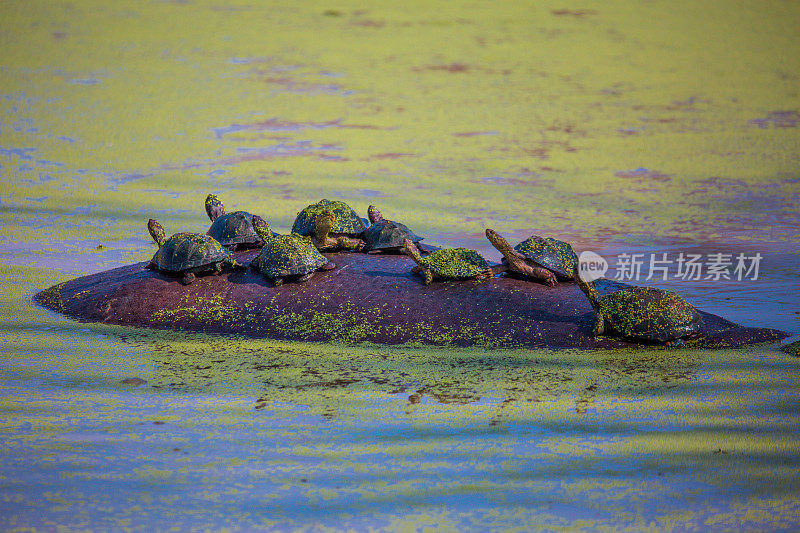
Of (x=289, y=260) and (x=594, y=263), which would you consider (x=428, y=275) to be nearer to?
(x=289, y=260)

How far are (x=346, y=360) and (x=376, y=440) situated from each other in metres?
1.14

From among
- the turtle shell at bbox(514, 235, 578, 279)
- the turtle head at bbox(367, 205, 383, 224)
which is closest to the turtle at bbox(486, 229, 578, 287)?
the turtle shell at bbox(514, 235, 578, 279)

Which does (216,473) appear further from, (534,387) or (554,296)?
(554,296)

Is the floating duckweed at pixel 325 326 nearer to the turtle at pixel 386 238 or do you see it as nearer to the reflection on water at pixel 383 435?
the reflection on water at pixel 383 435

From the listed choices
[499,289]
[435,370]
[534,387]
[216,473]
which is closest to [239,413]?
[216,473]

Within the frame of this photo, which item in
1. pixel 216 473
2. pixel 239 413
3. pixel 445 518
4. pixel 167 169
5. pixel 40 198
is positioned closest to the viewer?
pixel 445 518

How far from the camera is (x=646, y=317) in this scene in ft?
15.0

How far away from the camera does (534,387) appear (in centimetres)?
401

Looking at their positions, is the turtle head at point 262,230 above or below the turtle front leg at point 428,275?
above

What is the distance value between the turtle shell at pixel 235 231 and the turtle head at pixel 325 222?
1.95 ft

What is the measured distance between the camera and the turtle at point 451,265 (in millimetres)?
5020

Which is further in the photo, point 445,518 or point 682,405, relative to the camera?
point 682,405

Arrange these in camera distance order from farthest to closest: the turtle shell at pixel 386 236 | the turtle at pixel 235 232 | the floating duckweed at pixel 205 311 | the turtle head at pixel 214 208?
the turtle head at pixel 214 208
the turtle at pixel 235 232
the turtle shell at pixel 386 236
the floating duckweed at pixel 205 311

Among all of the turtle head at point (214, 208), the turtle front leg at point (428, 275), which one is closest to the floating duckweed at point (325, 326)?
the turtle front leg at point (428, 275)
